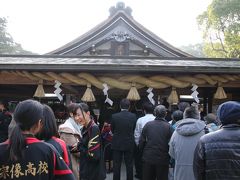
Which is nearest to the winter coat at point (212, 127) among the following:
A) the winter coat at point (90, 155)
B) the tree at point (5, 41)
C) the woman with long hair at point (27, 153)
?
the winter coat at point (90, 155)

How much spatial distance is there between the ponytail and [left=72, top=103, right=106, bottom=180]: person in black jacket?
82.2 inches

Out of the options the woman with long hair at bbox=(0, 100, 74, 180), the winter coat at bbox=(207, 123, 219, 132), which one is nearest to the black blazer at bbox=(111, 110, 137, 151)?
the winter coat at bbox=(207, 123, 219, 132)

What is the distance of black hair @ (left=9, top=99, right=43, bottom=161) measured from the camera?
2256 mm

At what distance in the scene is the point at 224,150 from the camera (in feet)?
9.97

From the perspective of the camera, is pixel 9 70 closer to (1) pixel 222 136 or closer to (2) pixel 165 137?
(2) pixel 165 137

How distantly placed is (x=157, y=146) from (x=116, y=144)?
1136 millimetres

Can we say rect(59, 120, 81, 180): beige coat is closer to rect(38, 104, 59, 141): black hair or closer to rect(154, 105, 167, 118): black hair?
rect(38, 104, 59, 141): black hair

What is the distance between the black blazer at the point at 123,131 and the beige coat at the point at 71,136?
188 centimetres

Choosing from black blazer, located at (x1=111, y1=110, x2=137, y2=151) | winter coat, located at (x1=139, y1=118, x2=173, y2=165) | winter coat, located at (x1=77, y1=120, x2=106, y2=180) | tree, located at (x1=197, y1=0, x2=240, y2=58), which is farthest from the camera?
tree, located at (x1=197, y1=0, x2=240, y2=58)

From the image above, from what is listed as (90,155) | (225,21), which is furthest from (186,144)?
→ (225,21)

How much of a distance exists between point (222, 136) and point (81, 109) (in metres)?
2.08

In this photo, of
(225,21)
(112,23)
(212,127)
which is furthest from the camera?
(225,21)

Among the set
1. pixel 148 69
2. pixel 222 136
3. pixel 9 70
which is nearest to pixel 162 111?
pixel 148 69

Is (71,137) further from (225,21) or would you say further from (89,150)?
(225,21)
